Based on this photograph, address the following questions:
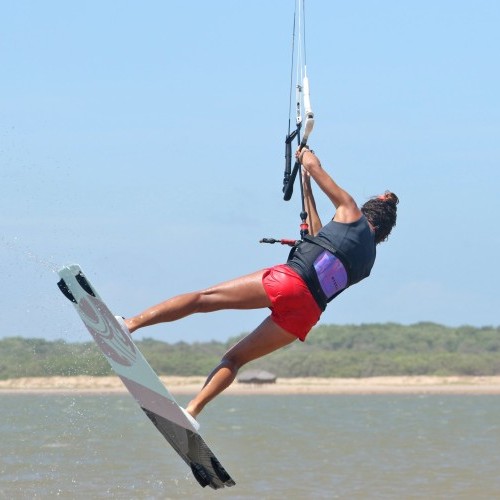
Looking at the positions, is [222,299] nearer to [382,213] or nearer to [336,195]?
[336,195]

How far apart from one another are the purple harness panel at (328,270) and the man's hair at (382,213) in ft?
1.59

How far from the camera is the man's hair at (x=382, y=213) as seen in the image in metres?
9.03

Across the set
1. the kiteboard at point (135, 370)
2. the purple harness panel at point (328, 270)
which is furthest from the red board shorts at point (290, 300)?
the kiteboard at point (135, 370)

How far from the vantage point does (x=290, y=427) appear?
3156cm

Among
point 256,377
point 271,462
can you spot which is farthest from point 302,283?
point 256,377

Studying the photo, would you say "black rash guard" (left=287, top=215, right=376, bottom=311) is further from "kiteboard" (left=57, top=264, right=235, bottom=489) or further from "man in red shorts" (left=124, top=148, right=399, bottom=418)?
"kiteboard" (left=57, top=264, right=235, bottom=489)

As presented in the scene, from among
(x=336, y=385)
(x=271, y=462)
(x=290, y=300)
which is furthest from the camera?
(x=336, y=385)

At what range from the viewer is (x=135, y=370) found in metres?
8.94

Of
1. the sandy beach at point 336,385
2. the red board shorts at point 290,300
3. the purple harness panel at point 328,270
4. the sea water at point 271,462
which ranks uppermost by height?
the purple harness panel at point 328,270

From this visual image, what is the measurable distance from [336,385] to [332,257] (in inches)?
2709

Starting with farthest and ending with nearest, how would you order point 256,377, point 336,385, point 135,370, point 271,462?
point 336,385
point 256,377
point 271,462
point 135,370

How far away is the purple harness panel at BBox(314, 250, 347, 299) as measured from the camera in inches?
342

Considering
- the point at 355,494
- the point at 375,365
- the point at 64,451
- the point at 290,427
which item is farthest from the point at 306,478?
the point at 375,365

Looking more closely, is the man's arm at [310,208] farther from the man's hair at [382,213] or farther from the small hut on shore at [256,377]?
the small hut on shore at [256,377]
